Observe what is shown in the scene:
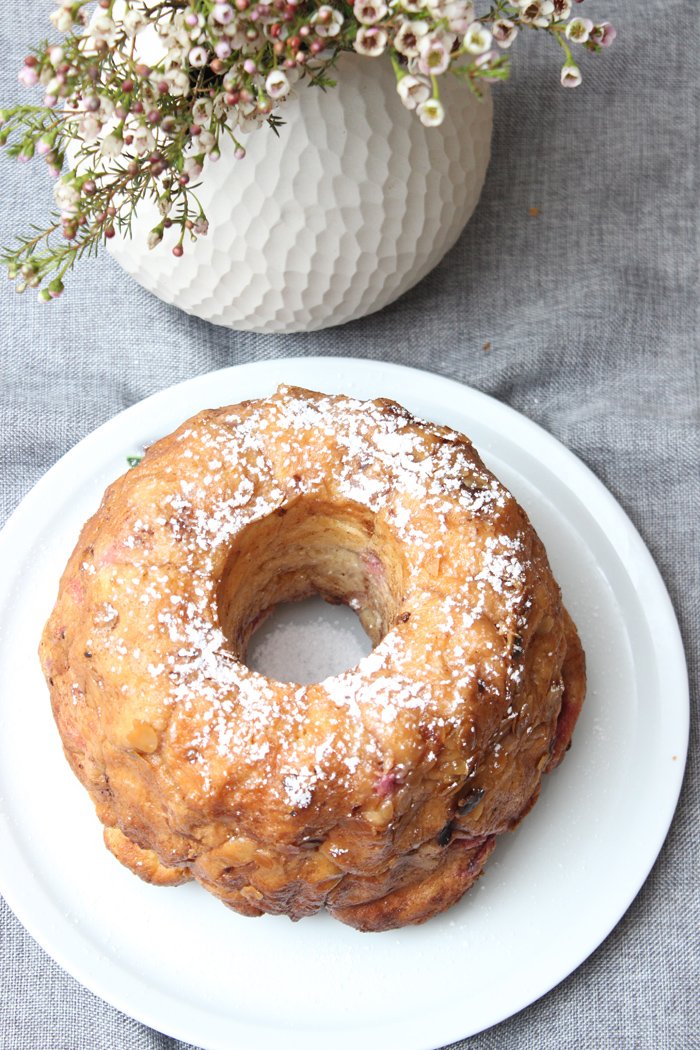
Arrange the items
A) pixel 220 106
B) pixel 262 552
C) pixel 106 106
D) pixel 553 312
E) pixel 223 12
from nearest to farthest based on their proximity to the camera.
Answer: pixel 223 12 < pixel 106 106 < pixel 220 106 < pixel 262 552 < pixel 553 312

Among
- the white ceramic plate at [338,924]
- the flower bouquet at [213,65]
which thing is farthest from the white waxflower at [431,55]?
the white ceramic plate at [338,924]

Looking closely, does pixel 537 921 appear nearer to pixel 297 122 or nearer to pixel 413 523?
pixel 413 523

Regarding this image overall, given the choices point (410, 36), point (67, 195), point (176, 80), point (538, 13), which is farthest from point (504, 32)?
point (67, 195)

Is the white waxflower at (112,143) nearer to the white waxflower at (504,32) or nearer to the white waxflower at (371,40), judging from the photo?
the white waxflower at (371,40)

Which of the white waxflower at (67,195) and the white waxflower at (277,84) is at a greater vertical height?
the white waxflower at (277,84)

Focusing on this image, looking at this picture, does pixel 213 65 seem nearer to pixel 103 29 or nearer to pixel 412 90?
pixel 103 29

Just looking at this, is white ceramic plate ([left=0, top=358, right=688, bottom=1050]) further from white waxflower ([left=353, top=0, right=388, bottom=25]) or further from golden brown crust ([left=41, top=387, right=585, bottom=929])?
white waxflower ([left=353, top=0, right=388, bottom=25])
